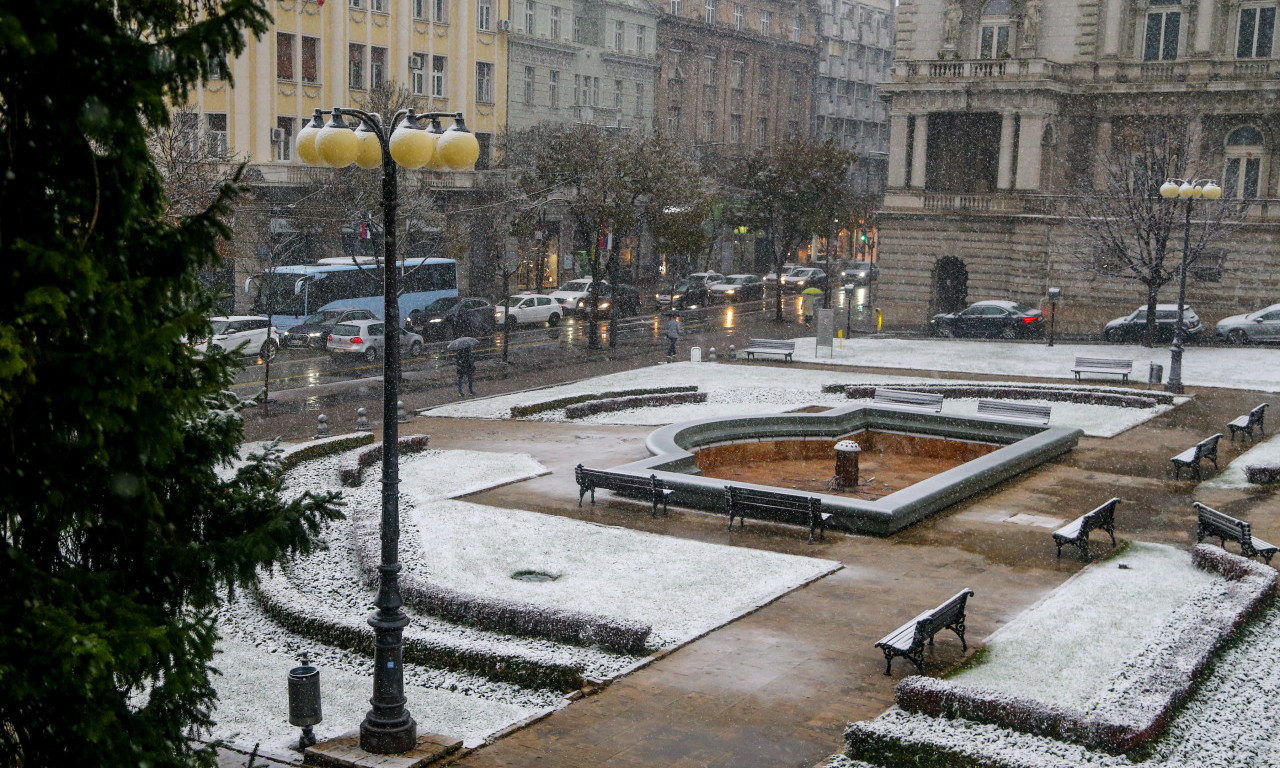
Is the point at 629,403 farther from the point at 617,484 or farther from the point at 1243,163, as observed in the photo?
the point at 1243,163

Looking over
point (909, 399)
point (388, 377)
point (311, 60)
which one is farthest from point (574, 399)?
point (311, 60)

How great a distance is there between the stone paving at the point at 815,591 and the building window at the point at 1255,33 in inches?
1218

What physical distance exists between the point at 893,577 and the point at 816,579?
3.72 feet

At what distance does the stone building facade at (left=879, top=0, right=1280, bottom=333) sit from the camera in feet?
177

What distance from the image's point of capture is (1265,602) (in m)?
16.6

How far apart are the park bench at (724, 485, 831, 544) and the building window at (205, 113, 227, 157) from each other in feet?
95.9

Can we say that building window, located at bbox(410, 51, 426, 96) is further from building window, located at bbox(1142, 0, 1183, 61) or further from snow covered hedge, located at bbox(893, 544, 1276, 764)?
snow covered hedge, located at bbox(893, 544, 1276, 764)

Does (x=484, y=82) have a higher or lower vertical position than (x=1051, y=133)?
higher

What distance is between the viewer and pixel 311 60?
55.5 metres

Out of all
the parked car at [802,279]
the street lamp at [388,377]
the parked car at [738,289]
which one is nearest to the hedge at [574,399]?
the street lamp at [388,377]

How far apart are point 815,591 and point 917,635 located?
3381mm

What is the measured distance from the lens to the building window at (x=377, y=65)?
190 ft

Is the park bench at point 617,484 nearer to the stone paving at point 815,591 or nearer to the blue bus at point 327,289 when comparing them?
the stone paving at point 815,591

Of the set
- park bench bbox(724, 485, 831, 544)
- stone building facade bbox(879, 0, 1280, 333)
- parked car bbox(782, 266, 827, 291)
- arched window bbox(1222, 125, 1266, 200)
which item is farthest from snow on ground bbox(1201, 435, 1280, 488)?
parked car bbox(782, 266, 827, 291)
